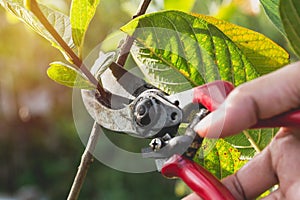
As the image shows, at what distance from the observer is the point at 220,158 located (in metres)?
0.89

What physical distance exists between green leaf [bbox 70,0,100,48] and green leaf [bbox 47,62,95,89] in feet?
0.16

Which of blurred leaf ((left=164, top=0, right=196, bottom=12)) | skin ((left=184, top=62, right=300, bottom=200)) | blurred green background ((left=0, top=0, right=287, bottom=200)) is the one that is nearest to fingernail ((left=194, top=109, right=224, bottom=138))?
skin ((left=184, top=62, right=300, bottom=200))

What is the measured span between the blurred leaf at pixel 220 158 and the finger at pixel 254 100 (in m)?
0.22

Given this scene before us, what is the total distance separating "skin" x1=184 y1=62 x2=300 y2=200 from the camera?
2.12 feet

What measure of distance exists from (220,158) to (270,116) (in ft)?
0.73

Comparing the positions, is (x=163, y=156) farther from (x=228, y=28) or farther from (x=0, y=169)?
(x=0, y=169)

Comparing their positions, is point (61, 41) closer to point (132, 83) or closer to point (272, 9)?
point (132, 83)

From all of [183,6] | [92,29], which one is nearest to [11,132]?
[92,29]

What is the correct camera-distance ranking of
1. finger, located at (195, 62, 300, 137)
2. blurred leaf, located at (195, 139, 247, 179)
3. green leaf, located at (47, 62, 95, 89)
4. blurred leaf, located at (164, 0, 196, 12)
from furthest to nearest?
blurred leaf, located at (164, 0, 196, 12) → blurred leaf, located at (195, 139, 247, 179) → green leaf, located at (47, 62, 95, 89) → finger, located at (195, 62, 300, 137)

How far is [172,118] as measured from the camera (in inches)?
31.3

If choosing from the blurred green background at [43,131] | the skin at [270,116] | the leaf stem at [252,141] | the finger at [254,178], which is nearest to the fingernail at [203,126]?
the skin at [270,116]

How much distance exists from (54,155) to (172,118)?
4.62 m

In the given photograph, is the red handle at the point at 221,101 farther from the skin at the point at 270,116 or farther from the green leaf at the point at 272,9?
the green leaf at the point at 272,9

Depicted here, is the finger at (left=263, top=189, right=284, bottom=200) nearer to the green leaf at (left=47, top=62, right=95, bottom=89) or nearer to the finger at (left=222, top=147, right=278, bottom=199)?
the finger at (left=222, top=147, right=278, bottom=199)
